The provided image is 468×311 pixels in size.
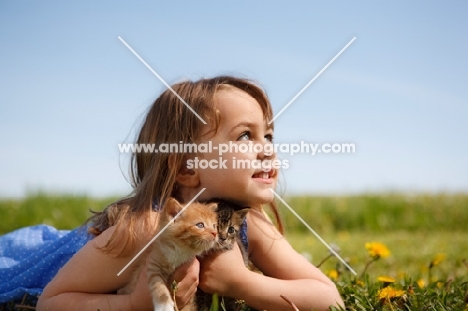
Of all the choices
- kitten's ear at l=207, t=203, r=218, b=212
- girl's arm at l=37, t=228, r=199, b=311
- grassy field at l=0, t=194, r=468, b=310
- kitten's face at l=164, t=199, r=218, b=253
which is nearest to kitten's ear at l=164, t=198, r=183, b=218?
kitten's face at l=164, t=199, r=218, b=253

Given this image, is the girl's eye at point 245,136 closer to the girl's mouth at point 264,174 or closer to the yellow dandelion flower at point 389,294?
the girl's mouth at point 264,174

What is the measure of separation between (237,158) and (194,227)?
51cm

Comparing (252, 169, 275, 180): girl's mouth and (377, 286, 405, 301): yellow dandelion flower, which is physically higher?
(252, 169, 275, 180): girl's mouth

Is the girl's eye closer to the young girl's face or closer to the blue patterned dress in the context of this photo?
the young girl's face

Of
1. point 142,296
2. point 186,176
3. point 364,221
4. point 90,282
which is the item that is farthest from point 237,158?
point 364,221

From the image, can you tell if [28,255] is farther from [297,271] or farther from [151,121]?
[297,271]

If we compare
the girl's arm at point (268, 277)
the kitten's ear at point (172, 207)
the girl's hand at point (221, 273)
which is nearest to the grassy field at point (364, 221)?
the girl's arm at point (268, 277)

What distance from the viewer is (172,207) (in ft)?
6.95

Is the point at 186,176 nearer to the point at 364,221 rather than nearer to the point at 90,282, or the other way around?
the point at 90,282

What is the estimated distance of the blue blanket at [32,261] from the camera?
3.05 metres

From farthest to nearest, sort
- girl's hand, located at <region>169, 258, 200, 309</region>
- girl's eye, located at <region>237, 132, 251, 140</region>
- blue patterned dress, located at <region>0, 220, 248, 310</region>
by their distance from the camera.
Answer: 1. blue patterned dress, located at <region>0, 220, 248, 310</region>
2. girl's eye, located at <region>237, 132, 251, 140</region>
3. girl's hand, located at <region>169, 258, 200, 309</region>

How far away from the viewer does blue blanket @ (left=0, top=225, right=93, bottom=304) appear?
3.05 meters

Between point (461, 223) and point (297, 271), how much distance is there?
20.2 ft

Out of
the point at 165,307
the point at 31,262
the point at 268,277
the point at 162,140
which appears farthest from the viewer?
the point at 31,262
